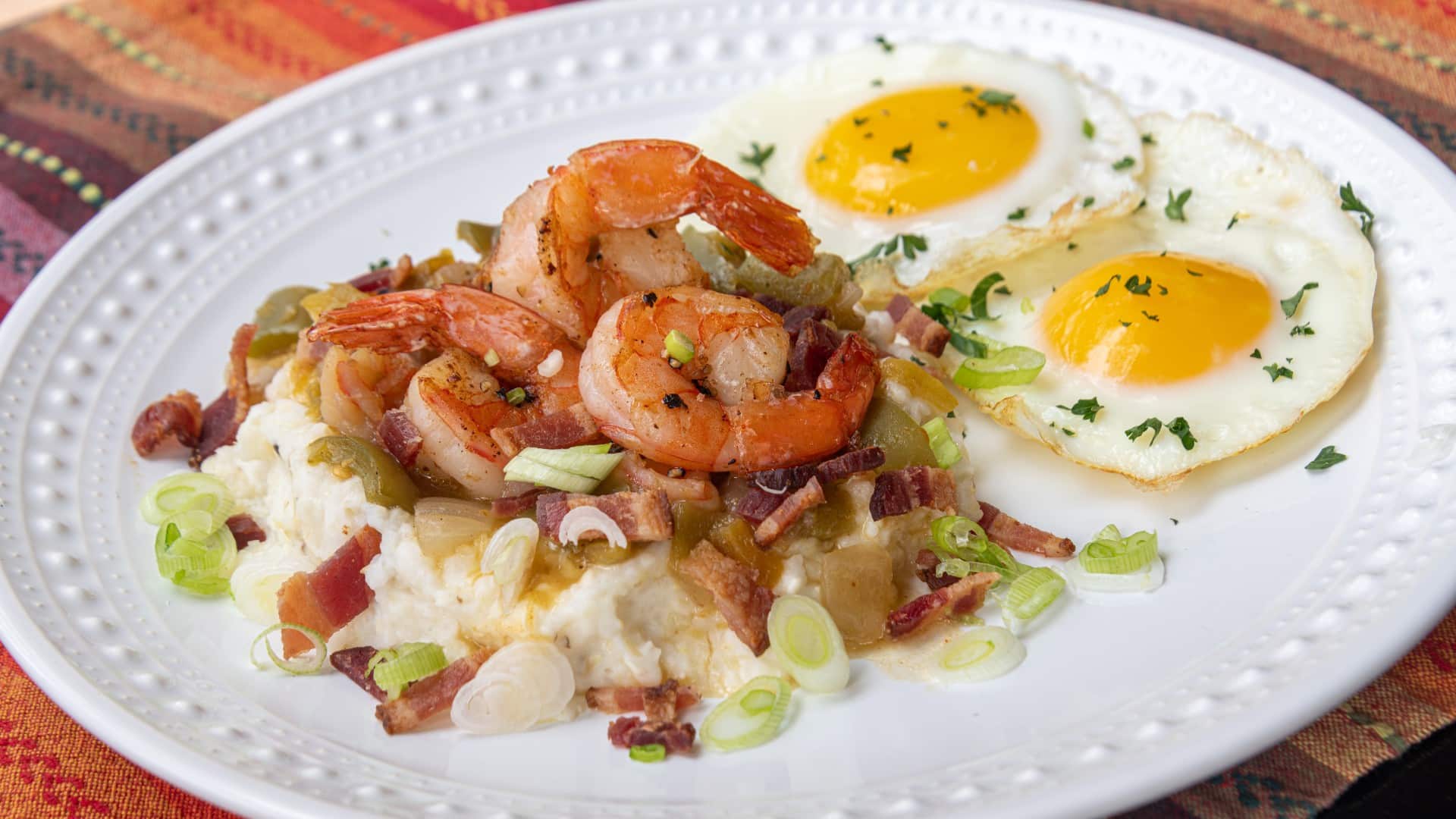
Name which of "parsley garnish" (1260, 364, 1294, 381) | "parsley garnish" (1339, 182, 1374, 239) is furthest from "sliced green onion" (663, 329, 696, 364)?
"parsley garnish" (1339, 182, 1374, 239)

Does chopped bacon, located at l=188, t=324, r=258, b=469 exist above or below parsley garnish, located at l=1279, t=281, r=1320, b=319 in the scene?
below

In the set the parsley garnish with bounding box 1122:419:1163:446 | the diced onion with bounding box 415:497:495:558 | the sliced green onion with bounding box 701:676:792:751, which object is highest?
the parsley garnish with bounding box 1122:419:1163:446

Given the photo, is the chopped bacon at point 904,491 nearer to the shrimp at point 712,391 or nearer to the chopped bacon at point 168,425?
the shrimp at point 712,391

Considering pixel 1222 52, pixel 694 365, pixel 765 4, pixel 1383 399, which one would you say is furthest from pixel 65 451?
pixel 1222 52

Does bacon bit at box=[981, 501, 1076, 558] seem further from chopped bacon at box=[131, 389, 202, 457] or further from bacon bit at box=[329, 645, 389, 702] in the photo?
chopped bacon at box=[131, 389, 202, 457]

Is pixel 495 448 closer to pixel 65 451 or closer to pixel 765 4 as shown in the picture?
pixel 65 451

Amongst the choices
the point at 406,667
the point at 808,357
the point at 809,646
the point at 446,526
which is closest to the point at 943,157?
the point at 808,357

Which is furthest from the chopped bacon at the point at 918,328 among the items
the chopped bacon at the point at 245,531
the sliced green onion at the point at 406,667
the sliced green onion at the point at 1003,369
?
the chopped bacon at the point at 245,531
